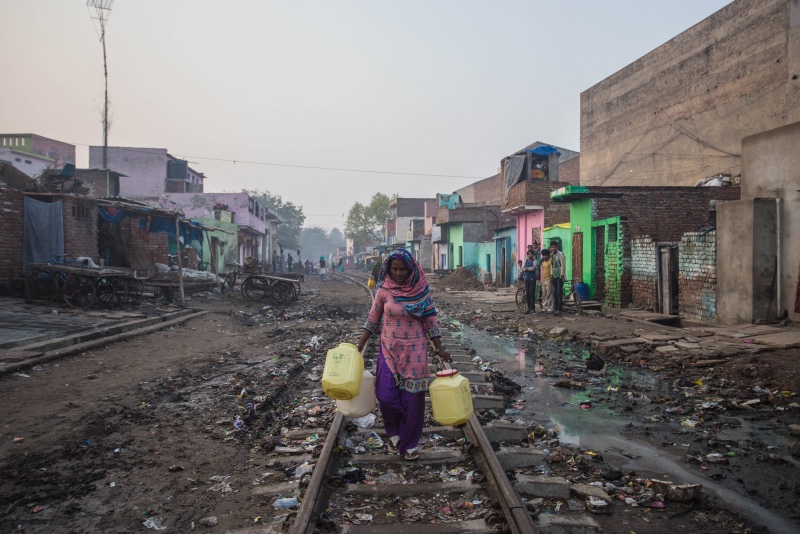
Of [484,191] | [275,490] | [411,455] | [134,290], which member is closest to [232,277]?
[134,290]

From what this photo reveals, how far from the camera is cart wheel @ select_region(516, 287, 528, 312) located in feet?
50.3

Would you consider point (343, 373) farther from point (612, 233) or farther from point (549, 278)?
point (612, 233)

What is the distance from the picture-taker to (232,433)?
5125 millimetres

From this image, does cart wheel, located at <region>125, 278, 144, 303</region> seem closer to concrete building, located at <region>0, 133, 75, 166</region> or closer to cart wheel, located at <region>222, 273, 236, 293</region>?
cart wheel, located at <region>222, 273, 236, 293</region>

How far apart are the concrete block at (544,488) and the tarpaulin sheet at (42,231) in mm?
13959

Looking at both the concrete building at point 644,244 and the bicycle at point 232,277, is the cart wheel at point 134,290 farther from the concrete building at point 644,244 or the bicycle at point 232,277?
the concrete building at point 644,244

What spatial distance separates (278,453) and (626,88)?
29.1 meters

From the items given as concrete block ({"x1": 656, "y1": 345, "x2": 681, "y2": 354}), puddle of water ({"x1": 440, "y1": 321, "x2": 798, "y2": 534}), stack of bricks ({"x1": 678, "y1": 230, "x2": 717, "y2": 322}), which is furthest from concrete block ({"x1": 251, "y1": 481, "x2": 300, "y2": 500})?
stack of bricks ({"x1": 678, "y1": 230, "x2": 717, "y2": 322})

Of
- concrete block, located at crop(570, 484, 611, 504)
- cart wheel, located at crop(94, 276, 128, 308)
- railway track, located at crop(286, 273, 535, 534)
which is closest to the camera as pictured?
railway track, located at crop(286, 273, 535, 534)

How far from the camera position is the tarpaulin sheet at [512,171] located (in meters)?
25.5

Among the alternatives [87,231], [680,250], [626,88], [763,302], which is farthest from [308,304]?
[626,88]

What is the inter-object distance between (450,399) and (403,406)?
43 cm

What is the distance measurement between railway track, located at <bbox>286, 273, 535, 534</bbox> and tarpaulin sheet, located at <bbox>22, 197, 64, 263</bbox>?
12.4m

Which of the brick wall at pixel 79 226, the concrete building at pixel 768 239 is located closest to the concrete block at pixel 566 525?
the concrete building at pixel 768 239
